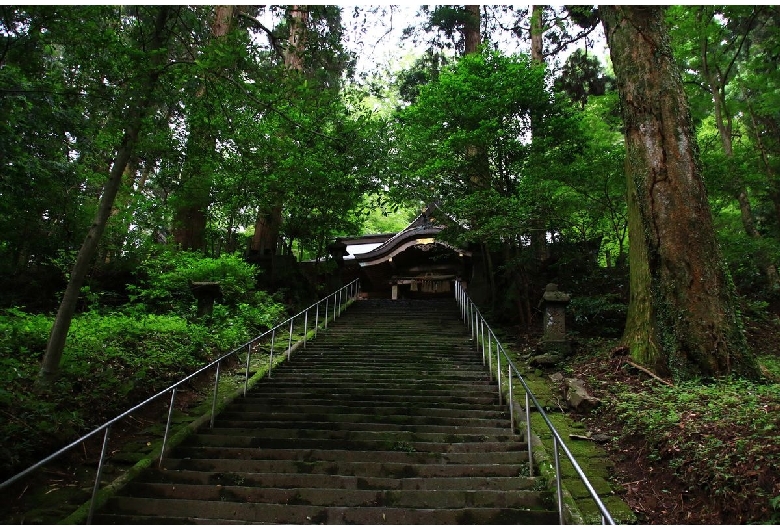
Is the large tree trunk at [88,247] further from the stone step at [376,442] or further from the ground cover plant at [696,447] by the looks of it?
the ground cover plant at [696,447]

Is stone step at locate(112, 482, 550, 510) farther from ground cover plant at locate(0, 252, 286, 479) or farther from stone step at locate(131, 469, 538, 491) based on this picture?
ground cover plant at locate(0, 252, 286, 479)

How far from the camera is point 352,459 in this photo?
15.5 ft

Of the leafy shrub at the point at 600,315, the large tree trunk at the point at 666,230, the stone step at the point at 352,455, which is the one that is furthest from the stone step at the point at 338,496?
the leafy shrub at the point at 600,315

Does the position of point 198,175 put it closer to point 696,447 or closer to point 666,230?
point 666,230

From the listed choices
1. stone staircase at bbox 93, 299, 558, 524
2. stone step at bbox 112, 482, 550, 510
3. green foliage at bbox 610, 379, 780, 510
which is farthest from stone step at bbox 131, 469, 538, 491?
green foliage at bbox 610, 379, 780, 510

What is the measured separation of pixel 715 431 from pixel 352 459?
3.47 metres

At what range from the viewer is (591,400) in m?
5.75

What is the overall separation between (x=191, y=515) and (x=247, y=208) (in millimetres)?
10352

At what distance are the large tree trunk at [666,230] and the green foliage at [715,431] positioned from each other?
0.56m

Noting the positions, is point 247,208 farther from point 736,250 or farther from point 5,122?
point 736,250

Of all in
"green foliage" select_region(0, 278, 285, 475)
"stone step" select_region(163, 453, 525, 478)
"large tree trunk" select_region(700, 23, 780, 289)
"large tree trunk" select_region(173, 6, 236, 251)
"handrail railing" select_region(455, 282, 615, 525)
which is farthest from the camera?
"large tree trunk" select_region(700, 23, 780, 289)

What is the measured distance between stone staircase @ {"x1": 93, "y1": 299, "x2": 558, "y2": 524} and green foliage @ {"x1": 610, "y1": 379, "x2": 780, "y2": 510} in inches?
49.4

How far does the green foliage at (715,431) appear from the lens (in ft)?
11.1

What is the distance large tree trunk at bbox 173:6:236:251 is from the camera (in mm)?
6109
